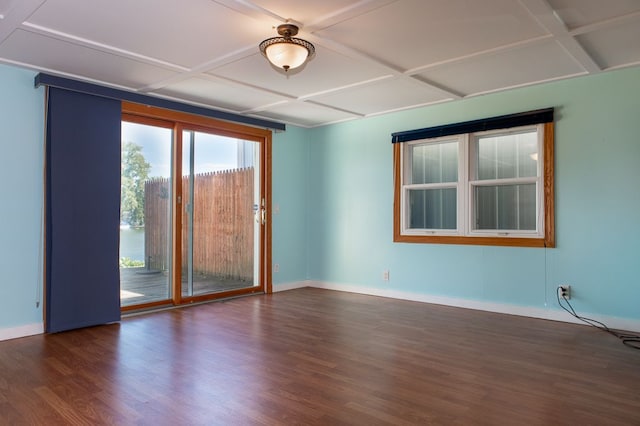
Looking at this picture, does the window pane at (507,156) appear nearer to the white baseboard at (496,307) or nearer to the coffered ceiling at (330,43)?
the coffered ceiling at (330,43)

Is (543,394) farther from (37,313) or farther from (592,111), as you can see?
(37,313)

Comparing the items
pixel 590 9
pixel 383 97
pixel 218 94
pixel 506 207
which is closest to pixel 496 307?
pixel 506 207

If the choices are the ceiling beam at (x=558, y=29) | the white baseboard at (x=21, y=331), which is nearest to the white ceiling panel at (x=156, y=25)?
the ceiling beam at (x=558, y=29)

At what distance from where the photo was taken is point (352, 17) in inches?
116

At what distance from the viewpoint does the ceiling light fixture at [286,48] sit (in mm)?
3023

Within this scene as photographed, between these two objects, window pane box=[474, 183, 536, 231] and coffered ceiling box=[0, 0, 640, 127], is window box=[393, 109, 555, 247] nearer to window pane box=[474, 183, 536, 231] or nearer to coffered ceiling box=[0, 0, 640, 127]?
window pane box=[474, 183, 536, 231]

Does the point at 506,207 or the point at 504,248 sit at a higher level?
the point at 506,207

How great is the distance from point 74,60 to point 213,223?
Answer: 2.48 metres

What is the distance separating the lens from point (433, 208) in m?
5.50

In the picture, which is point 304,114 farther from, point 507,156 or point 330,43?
point 507,156

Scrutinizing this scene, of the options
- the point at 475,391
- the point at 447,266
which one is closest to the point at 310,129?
the point at 447,266

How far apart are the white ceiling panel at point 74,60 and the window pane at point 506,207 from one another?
3.66 meters

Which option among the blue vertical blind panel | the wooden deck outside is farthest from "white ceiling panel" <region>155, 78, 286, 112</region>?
the wooden deck outside

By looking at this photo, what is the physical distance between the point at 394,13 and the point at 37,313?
4041mm
